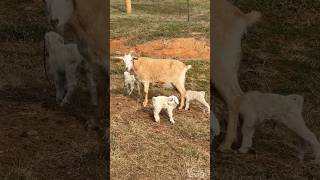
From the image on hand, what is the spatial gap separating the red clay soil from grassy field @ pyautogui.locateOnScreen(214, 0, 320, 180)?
1.28 m

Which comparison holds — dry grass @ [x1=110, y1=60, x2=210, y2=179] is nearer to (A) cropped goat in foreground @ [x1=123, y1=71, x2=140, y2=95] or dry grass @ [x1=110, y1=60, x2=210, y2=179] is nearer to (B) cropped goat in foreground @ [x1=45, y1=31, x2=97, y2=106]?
(A) cropped goat in foreground @ [x1=123, y1=71, x2=140, y2=95]

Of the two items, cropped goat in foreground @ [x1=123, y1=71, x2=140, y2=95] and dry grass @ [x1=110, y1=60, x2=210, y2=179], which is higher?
cropped goat in foreground @ [x1=123, y1=71, x2=140, y2=95]

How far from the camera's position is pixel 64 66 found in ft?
30.6

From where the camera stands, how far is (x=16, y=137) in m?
8.30

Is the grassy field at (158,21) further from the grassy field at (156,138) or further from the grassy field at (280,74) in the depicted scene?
the grassy field at (156,138)

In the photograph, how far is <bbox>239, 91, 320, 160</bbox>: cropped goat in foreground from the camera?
777cm

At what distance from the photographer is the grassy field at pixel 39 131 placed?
7.41m

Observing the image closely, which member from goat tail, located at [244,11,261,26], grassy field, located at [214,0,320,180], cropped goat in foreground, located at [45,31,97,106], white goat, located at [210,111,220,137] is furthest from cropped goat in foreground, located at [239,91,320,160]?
cropped goat in foreground, located at [45,31,97,106]

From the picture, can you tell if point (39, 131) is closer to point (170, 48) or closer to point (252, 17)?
point (252, 17)

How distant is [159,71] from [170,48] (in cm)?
647

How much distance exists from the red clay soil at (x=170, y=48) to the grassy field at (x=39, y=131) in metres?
4.07

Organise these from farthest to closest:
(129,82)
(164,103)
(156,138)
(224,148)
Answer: (129,82)
(164,103)
(156,138)
(224,148)

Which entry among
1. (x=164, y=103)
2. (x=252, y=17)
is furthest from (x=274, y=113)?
(x=164, y=103)

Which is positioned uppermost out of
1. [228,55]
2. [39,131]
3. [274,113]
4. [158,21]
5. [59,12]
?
[158,21]
